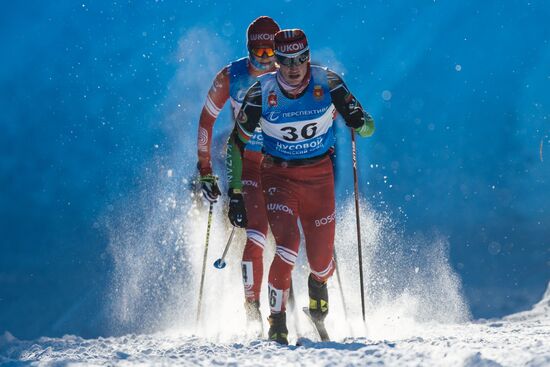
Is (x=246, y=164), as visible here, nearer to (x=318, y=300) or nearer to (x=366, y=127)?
(x=366, y=127)

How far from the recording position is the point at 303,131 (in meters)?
6.42

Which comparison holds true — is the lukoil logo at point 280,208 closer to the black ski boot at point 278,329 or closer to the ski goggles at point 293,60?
the black ski boot at point 278,329

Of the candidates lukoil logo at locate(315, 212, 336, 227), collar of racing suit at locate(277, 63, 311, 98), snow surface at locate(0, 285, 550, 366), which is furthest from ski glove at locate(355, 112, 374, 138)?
snow surface at locate(0, 285, 550, 366)

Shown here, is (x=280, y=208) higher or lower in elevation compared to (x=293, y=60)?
lower

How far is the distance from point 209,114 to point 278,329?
8.47 feet

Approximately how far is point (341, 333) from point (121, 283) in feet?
19.5

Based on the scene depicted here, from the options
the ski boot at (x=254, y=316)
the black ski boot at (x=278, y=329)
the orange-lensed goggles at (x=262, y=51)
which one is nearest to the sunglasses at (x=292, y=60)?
the orange-lensed goggles at (x=262, y=51)

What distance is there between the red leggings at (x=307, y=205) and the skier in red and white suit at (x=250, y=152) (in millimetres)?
452

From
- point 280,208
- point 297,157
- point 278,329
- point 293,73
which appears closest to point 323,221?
point 280,208

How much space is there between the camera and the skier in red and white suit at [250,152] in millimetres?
7031

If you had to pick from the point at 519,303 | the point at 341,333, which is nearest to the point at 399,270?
the point at 519,303

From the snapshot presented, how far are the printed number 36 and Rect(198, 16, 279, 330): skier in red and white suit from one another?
2.76 ft

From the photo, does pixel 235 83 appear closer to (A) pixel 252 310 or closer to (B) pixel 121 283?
(A) pixel 252 310

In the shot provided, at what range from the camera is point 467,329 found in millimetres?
8125
